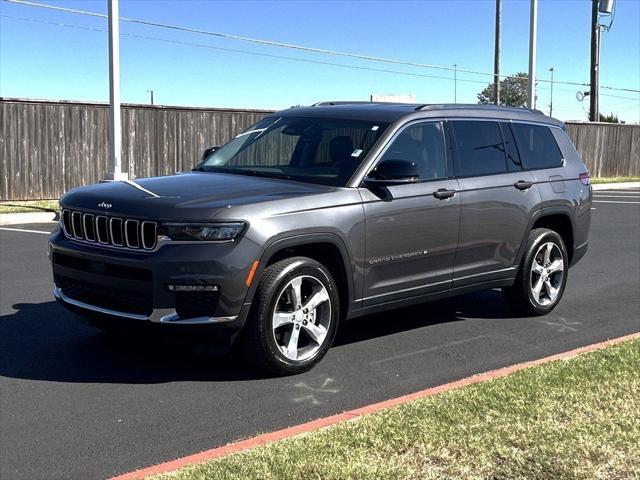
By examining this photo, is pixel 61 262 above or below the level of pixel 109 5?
below

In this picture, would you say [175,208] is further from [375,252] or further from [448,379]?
[448,379]

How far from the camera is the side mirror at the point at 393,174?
5.80 m

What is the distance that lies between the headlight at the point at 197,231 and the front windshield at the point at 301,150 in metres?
1.12

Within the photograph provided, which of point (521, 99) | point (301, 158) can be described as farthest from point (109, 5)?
point (521, 99)

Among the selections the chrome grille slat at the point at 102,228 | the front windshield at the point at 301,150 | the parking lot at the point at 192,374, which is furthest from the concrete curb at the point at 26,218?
the chrome grille slat at the point at 102,228

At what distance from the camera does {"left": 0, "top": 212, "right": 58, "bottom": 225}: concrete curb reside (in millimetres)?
15453

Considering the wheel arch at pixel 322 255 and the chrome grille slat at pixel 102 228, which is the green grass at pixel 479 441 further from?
the chrome grille slat at pixel 102 228

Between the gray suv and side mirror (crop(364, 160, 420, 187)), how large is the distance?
1cm

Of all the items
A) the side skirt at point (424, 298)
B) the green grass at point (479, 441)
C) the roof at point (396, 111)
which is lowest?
the green grass at point (479, 441)

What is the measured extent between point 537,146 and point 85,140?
13.8 m

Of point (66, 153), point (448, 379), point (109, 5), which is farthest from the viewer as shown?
point (66, 153)

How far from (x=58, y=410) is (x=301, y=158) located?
107 inches

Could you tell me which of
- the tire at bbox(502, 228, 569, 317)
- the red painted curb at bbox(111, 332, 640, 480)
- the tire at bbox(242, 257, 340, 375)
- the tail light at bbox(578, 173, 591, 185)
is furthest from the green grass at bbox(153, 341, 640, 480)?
the tail light at bbox(578, 173, 591, 185)

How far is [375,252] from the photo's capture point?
19.4ft
